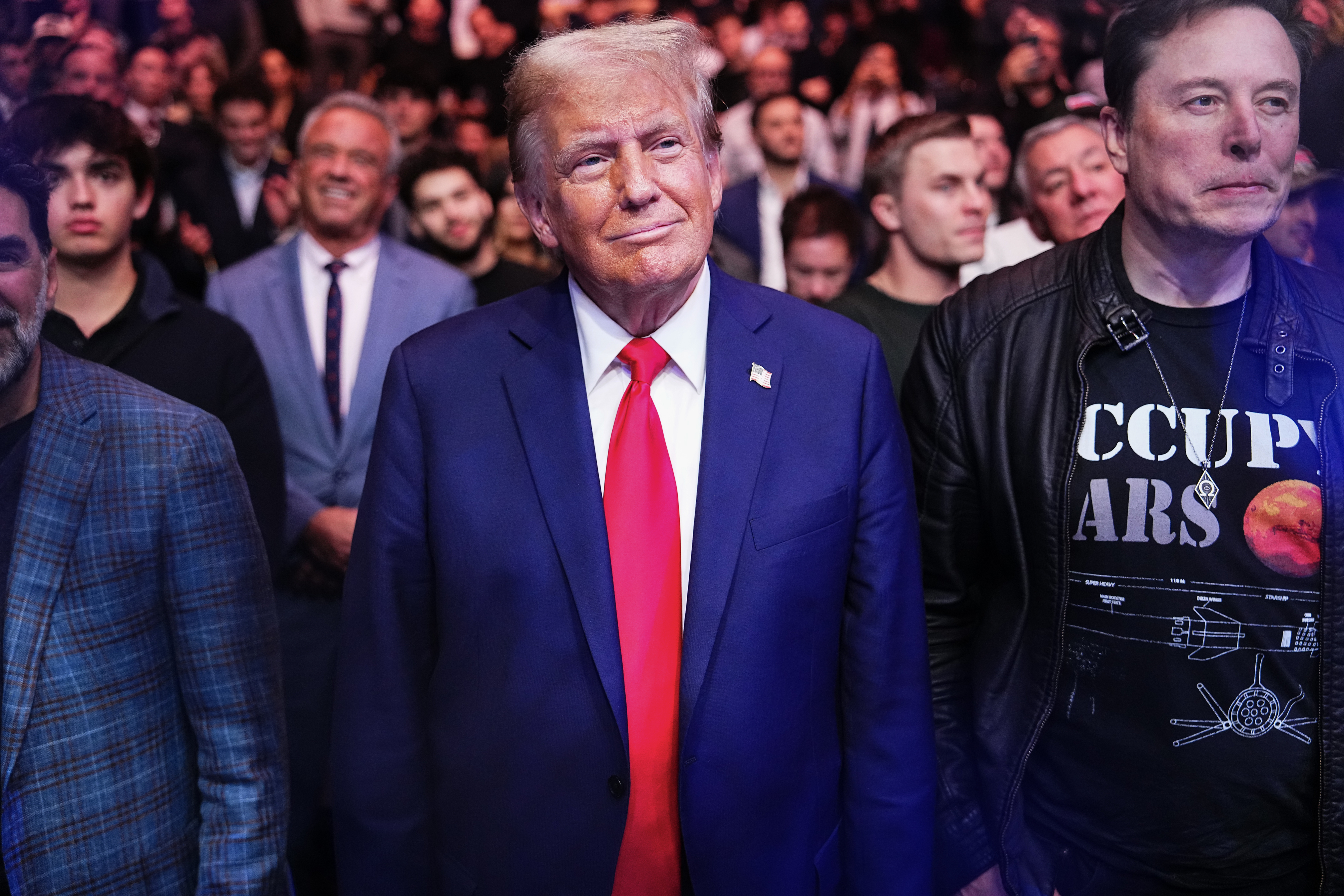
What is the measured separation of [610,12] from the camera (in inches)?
300

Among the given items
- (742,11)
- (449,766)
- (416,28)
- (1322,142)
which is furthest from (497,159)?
(449,766)

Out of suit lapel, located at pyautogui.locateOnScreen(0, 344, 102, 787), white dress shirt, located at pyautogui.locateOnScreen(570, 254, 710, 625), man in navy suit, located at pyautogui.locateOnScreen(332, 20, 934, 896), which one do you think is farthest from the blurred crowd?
suit lapel, located at pyautogui.locateOnScreen(0, 344, 102, 787)

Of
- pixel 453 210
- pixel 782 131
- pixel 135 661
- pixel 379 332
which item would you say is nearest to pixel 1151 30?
pixel 135 661

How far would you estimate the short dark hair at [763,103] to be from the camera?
5.32m

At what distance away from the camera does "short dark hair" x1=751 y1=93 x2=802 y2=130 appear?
5316 millimetres

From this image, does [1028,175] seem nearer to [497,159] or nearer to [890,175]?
[890,175]

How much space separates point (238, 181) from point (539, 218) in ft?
14.0

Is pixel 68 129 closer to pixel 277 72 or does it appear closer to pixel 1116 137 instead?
pixel 1116 137

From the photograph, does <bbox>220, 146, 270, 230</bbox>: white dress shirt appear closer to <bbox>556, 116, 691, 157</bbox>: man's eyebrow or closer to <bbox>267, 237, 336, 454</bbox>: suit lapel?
<bbox>267, 237, 336, 454</bbox>: suit lapel

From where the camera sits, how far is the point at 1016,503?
6.16ft

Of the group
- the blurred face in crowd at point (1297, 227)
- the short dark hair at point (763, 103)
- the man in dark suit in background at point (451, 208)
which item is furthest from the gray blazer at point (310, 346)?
the short dark hair at point (763, 103)

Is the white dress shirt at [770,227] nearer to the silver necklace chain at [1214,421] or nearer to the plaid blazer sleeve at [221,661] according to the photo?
the silver necklace chain at [1214,421]

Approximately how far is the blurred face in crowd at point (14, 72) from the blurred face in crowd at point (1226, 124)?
4.44m

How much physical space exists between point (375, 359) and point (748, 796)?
78.8 inches
